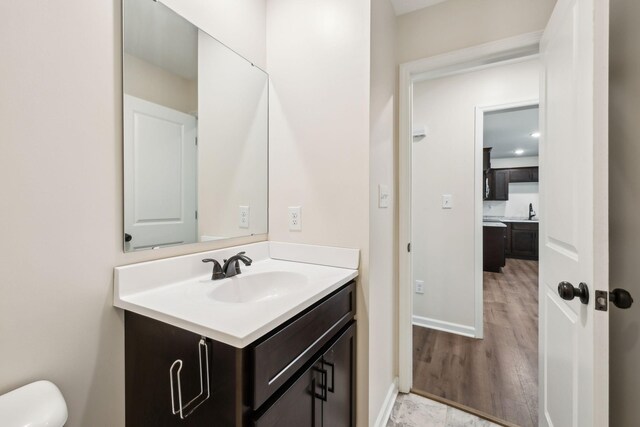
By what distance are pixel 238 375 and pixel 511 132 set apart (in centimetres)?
625

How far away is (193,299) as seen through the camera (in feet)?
2.97

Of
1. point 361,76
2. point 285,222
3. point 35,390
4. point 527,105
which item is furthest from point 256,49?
point 527,105

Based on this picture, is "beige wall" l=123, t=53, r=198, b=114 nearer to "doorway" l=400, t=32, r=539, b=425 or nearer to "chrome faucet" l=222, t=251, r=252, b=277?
"chrome faucet" l=222, t=251, r=252, b=277

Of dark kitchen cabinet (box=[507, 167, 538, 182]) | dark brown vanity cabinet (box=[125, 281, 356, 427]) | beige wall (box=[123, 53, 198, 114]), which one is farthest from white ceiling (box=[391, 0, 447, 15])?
dark kitchen cabinet (box=[507, 167, 538, 182])

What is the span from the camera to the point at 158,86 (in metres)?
1.07

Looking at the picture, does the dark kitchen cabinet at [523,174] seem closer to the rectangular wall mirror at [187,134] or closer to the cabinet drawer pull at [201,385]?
the rectangular wall mirror at [187,134]

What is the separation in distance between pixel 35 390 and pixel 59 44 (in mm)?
941

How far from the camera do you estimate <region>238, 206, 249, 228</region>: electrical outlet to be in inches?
55.6

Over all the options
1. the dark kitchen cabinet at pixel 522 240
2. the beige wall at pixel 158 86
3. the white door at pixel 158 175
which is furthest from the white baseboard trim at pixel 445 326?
the dark kitchen cabinet at pixel 522 240

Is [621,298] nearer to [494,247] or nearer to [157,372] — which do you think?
[157,372]

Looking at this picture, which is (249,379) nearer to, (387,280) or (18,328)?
(18,328)

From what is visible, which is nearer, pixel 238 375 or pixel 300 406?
pixel 238 375

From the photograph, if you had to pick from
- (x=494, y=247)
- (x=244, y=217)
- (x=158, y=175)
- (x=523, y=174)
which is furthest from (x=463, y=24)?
(x=523, y=174)

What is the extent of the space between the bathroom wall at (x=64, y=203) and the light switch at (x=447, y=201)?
247cm
